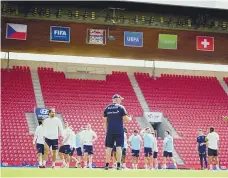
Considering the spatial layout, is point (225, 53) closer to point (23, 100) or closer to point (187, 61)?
point (187, 61)

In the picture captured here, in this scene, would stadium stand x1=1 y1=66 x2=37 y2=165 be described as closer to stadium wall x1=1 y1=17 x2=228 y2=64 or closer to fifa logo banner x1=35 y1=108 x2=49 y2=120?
fifa logo banner x1=35 y1=108 x2=49 y2=120

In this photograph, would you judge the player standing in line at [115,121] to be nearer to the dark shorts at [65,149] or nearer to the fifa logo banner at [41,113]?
the dark shorts at [65,149]

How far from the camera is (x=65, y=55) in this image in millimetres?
27234

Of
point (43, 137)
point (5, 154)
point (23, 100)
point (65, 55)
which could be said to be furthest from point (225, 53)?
point (43, 137)

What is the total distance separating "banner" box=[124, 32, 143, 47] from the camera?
2752 cm

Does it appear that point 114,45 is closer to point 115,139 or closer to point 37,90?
point 37,90

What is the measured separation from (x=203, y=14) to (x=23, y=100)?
37.8 feet

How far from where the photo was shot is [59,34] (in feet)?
87.6

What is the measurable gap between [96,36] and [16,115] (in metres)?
6.67

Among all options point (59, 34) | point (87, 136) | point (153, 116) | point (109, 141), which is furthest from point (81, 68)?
point (109, 141)

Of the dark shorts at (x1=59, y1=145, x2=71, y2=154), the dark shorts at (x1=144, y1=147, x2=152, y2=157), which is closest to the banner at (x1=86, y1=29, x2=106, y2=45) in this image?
the dark shorts at (x1=144, y1=147, x2=152, y2=157)

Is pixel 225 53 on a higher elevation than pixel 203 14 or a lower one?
lower

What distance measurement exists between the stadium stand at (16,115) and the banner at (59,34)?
2.72 meters

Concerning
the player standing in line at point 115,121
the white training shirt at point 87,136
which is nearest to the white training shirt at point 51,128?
the player standing in line at point 115,121
